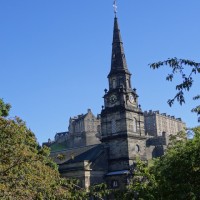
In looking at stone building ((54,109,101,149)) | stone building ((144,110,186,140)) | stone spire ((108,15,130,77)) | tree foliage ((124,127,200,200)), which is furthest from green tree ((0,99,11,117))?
stone building ((144,110,186,140))

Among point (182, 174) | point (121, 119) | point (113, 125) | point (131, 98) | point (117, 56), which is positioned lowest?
point (182, 174)

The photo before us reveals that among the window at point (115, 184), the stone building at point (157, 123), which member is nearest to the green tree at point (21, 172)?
the window at point (115, 184)

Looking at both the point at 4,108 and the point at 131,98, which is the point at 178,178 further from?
the point at 131,98

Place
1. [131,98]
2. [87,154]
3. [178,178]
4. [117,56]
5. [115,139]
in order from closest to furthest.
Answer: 1. [178,178]
2. [115,139]
3. [87,154]
4. [131,98]
5. [117,56]

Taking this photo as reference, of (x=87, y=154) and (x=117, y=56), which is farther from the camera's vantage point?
(x=117, y=56)

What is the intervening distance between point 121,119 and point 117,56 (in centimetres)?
1020

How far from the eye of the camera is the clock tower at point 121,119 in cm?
5706

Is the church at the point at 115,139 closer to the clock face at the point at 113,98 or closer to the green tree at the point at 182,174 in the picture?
the clock face at the point at 113,98

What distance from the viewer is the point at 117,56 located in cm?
6219

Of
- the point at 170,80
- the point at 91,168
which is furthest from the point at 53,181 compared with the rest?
the point at 91,168

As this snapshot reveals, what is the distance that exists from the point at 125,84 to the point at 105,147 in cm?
954

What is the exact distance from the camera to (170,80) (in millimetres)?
11219

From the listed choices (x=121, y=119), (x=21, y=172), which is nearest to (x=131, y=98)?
(x=121, y=119)

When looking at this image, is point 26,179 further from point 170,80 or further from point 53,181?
point 170,80
